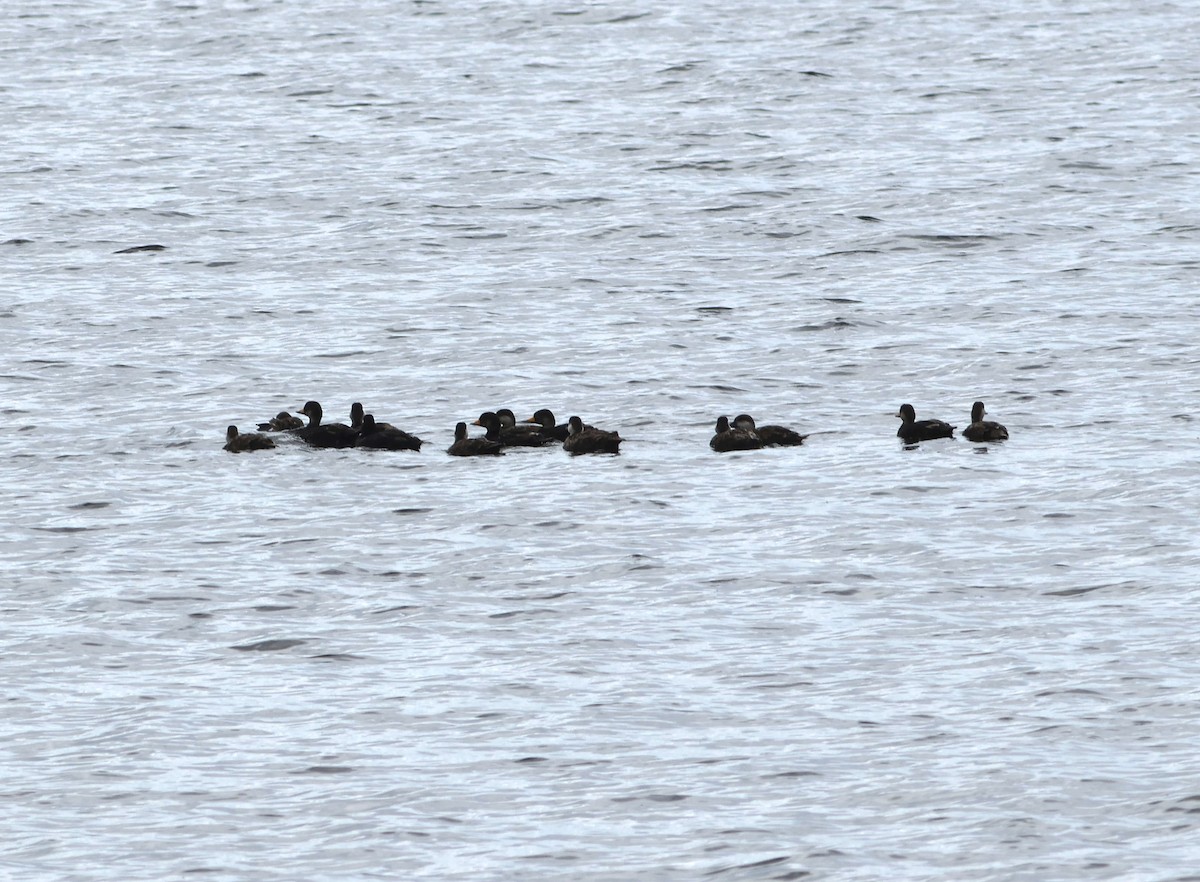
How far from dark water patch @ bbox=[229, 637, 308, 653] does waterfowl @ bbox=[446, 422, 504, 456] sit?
18.0ft

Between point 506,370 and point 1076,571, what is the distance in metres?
9.26

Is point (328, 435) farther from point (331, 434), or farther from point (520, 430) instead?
point (520, 430)

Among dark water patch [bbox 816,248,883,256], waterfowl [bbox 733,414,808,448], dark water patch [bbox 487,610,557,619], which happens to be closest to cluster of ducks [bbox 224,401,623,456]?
waterfowl [bbox 733,414,808,448]

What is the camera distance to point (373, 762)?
14.9 m

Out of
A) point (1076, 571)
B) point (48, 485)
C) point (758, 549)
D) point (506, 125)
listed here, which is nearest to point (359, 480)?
point (48, 485)

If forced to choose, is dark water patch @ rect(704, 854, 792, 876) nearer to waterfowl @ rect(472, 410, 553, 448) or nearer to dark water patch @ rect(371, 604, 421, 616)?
dark water patch @ rect(371, 604, 421, 616)

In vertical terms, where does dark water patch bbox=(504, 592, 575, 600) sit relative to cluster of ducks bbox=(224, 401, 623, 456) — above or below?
below

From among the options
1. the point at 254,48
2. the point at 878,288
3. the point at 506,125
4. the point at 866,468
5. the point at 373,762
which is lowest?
the point at 373,762

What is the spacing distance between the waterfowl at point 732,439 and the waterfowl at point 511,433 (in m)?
1.74

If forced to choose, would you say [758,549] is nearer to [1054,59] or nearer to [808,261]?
[808,261]

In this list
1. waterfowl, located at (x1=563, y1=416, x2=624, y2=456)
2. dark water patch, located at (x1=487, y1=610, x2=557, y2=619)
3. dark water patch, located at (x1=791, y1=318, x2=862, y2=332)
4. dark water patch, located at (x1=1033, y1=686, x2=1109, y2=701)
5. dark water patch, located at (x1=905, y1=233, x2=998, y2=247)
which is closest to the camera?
dark water patch, located at (x1=1033, y1=686, x2=1109, y2=701)

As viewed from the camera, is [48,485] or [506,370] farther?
[506,370]

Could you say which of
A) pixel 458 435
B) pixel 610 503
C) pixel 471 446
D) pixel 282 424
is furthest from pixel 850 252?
pixel 610 503

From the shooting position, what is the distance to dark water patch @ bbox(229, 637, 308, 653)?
669 inches
